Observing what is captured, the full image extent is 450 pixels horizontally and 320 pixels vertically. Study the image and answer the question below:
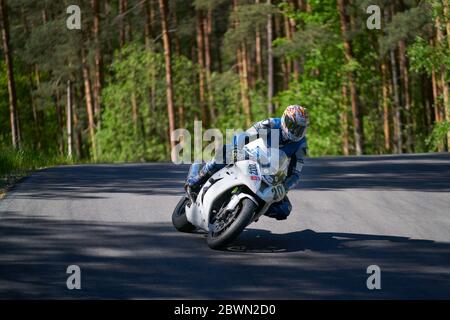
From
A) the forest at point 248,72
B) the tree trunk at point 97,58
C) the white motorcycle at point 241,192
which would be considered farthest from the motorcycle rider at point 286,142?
the tree trunk at point 97,58

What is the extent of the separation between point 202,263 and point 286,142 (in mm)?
1812

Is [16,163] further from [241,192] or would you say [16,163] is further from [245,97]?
[245,97]

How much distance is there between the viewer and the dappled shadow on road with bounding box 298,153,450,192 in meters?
16.9

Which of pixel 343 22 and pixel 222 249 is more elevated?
pixel 343 22

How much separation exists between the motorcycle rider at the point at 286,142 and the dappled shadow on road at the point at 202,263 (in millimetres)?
546

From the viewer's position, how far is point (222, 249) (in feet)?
35.0

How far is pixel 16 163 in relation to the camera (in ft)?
66.9

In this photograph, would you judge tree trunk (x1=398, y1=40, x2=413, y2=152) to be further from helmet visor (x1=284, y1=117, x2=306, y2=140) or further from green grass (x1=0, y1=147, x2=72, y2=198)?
helmet visor (x1=284, y1=117, x2=306, y2=140)

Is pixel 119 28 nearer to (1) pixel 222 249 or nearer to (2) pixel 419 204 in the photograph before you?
(2) pixel 419 204

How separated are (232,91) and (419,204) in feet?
126

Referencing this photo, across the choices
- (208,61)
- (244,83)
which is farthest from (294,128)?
(208,61)
